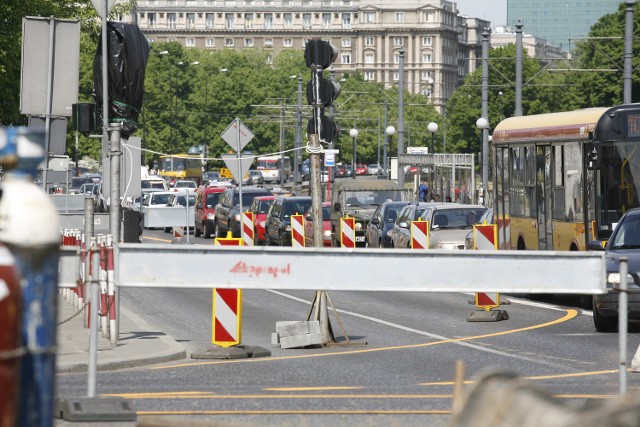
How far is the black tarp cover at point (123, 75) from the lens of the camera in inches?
775

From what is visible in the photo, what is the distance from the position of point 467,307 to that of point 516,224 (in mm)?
4399

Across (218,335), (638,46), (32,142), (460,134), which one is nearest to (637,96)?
(638,46)

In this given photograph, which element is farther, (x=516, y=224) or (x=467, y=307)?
(x=516, y=224)

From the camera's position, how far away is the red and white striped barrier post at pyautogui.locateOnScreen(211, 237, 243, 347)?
16.0m

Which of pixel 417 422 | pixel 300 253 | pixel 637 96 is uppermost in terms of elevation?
pixel 637 96

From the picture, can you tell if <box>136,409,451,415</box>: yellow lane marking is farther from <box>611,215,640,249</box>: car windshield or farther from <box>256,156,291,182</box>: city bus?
<box>256,156,291,182</box>: city bus

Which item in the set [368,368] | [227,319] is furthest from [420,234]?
[368,368]

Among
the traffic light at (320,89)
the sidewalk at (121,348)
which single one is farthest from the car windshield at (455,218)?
the sidewalk at (121,348)

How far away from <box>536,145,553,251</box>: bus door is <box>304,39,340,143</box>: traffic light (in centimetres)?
761

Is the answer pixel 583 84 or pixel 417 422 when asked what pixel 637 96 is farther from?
pixel 417 422

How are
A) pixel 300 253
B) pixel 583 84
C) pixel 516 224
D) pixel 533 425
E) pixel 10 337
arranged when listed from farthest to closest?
pixel 583 84
pixel 516 224
pixel 300 253
pixel 10 337
pixel 533 425

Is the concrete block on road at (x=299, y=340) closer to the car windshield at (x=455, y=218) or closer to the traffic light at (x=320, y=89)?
the traffic light at (x=320, y=89)

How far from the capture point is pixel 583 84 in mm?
97562

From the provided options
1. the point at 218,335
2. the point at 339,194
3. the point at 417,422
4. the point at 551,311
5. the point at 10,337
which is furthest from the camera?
the point at 339,194
